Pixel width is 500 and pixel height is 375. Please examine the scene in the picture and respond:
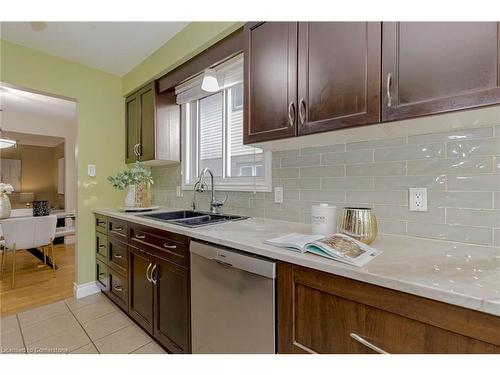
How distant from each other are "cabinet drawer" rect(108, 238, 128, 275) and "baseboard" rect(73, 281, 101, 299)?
0.52 m

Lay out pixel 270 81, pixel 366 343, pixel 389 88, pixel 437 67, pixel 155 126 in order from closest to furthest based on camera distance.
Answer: pixel 366 343 → pixel 437 67 → pixel 389 88 → pixel 270 81 → pixel 155 126

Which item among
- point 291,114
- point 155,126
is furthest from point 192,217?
point 291,114

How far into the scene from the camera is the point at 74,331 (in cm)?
190

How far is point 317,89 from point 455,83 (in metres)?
0.52

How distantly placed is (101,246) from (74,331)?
83 cm

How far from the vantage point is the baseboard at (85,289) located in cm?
250

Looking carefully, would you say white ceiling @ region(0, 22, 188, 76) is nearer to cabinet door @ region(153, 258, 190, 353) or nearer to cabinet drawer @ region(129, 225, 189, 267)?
cabinet drawer @ region(129, 225, 189, 267)

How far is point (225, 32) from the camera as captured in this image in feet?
5.61

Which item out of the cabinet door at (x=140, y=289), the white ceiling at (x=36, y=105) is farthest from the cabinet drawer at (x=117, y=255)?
the white ceiling at (x=36, y=105)

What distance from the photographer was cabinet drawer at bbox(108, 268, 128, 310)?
81.6 inches

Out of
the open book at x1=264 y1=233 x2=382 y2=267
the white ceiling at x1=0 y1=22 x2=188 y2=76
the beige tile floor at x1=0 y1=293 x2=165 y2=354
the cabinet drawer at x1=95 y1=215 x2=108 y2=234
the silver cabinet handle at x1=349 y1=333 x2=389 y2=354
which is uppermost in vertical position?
the white ceiling at x1=0 y1=22 x2=188 y2=76
